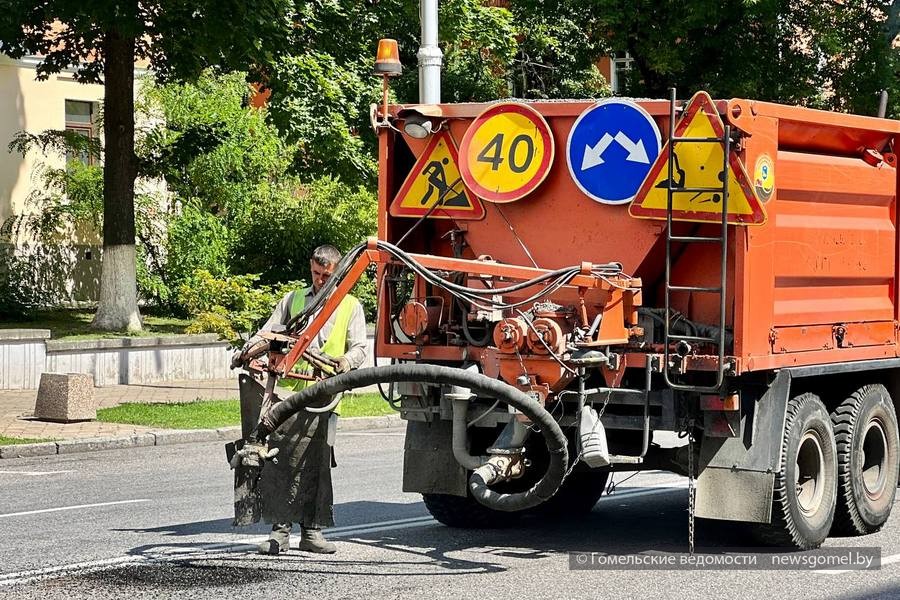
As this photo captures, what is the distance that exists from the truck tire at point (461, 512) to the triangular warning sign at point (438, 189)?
1877mm

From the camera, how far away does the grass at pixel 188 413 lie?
57.0 feet

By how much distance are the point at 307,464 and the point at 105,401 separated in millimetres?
11269

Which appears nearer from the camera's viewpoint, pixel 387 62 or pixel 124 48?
pixel 387 62

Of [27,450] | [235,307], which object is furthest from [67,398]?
[235,307]

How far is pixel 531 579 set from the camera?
821 cm

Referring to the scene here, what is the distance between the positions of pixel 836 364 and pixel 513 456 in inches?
96.2

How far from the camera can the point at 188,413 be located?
59.7ft

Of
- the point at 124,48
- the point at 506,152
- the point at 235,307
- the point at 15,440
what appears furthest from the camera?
the point at 124,48

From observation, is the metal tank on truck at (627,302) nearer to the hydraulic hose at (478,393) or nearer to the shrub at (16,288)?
the hydraulic hose at (478,393)

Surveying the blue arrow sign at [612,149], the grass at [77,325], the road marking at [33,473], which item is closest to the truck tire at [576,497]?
the blue arrow sign at [612,149]

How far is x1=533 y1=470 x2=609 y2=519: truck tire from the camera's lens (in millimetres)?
10625

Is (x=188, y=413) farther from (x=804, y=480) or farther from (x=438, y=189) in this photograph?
(x=804, y=480)

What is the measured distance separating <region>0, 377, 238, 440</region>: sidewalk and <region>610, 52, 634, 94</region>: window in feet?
36.2

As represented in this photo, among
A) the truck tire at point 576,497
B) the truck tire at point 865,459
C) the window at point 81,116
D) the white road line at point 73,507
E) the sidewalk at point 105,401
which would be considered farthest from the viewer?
the window at point 81,116
